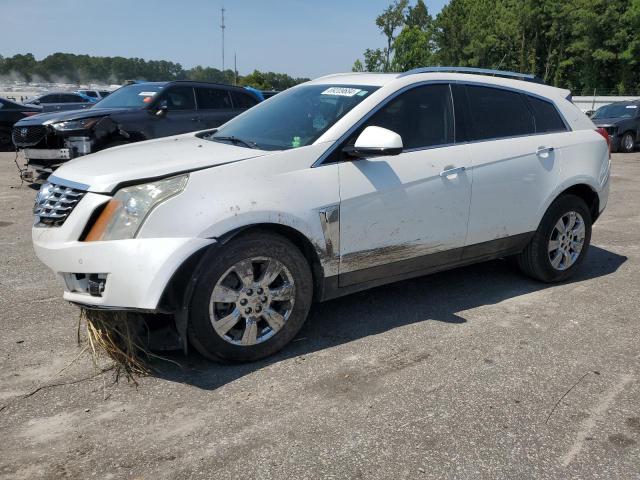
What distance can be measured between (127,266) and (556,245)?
3623 millimetres

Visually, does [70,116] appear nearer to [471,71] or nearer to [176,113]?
[176,113]

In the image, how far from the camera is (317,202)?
139 inches

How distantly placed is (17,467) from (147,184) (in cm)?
150

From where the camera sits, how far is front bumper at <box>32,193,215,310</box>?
302 centimetres

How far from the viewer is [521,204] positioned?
461 centimetres

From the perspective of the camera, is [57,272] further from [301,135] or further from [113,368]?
[301,135]

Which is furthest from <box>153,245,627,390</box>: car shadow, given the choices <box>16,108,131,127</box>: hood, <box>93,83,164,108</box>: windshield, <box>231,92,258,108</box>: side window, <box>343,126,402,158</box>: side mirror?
<box>231,92,258,108</box>: side window

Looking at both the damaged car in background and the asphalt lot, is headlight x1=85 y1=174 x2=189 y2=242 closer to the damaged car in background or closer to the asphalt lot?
the asphalt lot

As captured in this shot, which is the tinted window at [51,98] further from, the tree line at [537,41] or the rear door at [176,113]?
the tree line at [537,41]

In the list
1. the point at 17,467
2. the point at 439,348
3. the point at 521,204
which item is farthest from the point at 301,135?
the point at 17,467

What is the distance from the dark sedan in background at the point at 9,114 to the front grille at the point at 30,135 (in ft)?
23.9

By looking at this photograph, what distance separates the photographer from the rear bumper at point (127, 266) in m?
3.02

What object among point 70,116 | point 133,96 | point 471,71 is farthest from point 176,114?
point 471,71

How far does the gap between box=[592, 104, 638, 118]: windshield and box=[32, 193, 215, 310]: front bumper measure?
1880 centimetres
